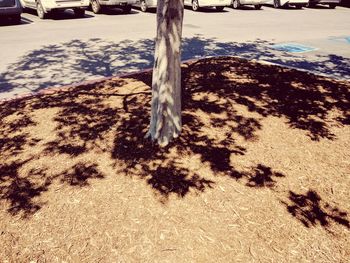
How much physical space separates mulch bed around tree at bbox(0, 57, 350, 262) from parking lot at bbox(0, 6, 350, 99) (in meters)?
2.26

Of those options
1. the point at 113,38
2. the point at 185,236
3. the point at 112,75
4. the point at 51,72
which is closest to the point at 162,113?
the point at 185,236

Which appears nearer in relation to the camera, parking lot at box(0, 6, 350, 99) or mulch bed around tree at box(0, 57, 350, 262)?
mulch bed around tree at box(0, 57, 350, 262)

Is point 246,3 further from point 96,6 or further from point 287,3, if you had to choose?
point 96,6

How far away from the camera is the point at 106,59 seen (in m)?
9.79

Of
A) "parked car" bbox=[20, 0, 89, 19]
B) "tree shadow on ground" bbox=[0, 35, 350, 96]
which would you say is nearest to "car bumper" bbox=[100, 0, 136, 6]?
"parked car" bbox=[20, 0, 89, 19]

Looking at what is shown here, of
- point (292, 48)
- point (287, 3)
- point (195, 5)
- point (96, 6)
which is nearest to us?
point (292, 48)

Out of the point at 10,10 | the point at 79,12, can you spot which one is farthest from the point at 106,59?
the point at 79,12

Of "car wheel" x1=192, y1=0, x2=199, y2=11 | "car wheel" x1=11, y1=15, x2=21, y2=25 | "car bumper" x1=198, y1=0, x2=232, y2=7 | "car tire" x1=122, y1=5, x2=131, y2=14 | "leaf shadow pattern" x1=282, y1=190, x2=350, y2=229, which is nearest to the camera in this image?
"leaf shadow pattern" x1=282, y1=190, x2=350, y2=229

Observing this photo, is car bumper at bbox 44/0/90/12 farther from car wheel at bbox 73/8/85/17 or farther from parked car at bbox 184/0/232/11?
parked car at bbox 184/0/232/11

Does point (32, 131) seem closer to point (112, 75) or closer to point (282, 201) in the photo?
point (112, 75)

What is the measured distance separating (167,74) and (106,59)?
222 inches

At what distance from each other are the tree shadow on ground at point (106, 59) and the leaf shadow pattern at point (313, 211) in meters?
5.84

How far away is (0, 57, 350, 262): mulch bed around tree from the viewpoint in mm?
3490

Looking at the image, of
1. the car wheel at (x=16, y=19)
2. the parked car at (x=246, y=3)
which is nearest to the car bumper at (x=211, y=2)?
the parked car at (x=246, y=3)
